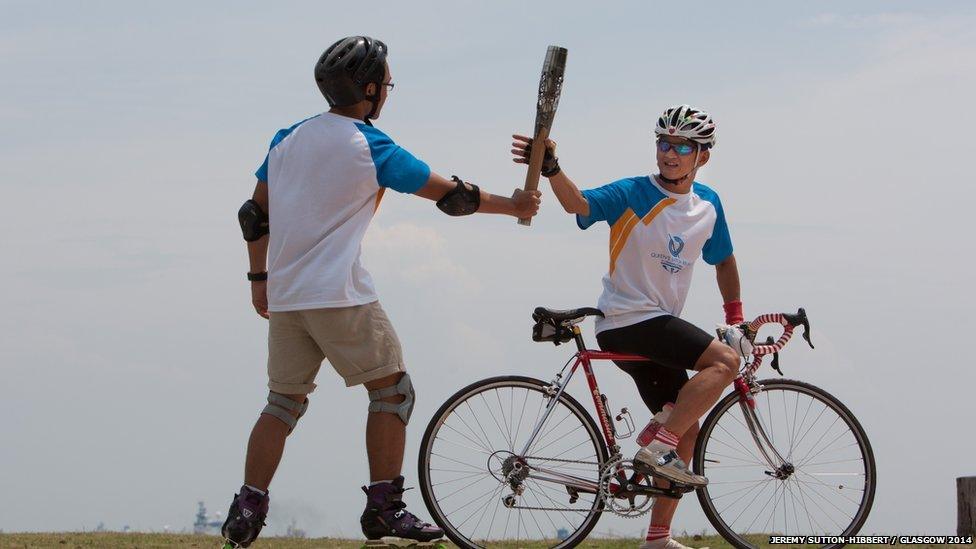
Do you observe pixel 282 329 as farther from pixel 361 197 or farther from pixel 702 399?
pixel 702 399

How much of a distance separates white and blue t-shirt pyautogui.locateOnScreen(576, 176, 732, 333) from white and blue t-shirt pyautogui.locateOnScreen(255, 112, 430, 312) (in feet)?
4.04

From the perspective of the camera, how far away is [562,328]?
7.15 meters

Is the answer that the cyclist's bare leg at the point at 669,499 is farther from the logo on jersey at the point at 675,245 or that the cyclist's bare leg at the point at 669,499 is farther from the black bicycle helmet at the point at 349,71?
the black bicycle helmet at the point at 349,71

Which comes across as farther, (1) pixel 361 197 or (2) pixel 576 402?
(2) pixel 576 402

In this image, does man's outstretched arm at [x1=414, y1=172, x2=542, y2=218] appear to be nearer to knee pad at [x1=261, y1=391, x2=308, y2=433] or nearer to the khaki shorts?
the khaki shorts

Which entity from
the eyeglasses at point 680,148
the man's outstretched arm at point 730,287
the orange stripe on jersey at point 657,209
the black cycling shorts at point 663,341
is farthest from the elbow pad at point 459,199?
the man's outstretched arm at point 730,287

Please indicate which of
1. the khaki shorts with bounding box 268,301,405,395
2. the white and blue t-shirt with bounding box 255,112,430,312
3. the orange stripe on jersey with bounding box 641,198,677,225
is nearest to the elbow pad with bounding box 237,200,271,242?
the white and blue t-shirt with bounding box 255,112,430,312

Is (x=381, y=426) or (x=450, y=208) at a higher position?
(x=450, y=208)

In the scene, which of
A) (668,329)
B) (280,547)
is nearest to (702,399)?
(668,329)

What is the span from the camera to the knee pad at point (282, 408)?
21.8 ft

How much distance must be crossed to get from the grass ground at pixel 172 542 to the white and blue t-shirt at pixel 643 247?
1755 mm

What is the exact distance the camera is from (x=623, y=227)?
7.10m

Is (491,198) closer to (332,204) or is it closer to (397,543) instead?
(332,204)

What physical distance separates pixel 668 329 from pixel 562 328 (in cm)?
58
